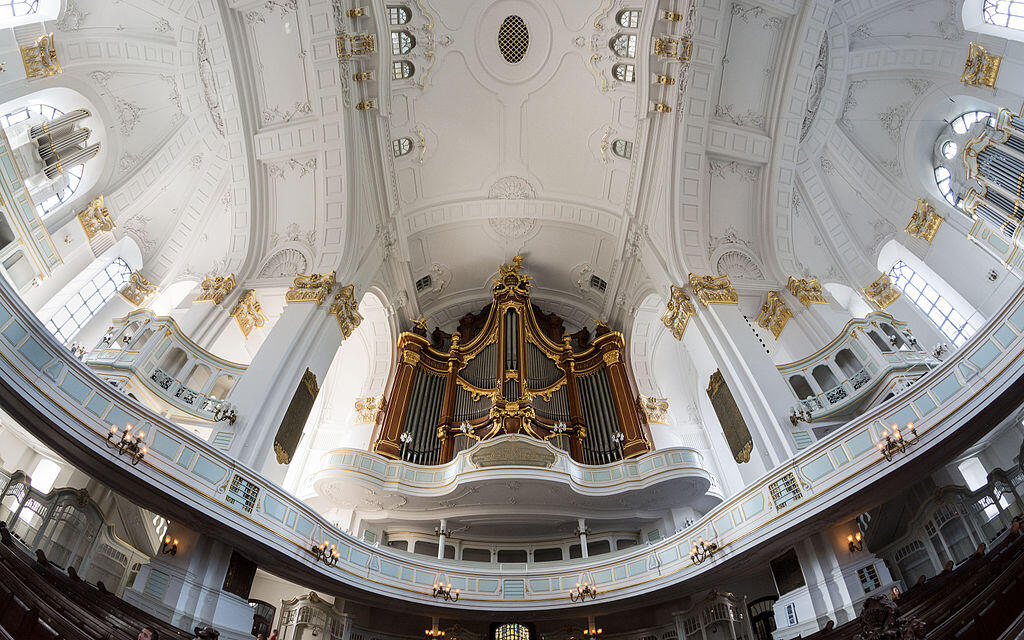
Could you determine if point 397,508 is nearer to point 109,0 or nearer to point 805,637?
point 805,637

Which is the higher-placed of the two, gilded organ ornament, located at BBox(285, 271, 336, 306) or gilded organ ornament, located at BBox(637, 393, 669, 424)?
gilded organ ornament, located at BBox(285, 271, 336, 306)

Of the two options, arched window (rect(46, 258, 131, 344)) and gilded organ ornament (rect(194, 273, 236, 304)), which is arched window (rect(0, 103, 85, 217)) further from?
gilded organ ornament (rect(194, 273, 236, 304))

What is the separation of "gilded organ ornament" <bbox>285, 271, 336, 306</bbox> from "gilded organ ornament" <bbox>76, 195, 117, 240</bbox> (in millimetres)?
5873

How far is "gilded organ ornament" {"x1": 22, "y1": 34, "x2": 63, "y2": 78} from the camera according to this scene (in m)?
12.9

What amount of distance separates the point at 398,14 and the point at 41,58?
903cm

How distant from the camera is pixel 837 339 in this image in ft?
43.1

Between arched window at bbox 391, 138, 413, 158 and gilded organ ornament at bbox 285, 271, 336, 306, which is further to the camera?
arched window at bbox 391, 138, 413, 158

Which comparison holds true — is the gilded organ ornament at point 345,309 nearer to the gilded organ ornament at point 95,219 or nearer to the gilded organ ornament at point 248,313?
the gilded organ ornament at point 248,313

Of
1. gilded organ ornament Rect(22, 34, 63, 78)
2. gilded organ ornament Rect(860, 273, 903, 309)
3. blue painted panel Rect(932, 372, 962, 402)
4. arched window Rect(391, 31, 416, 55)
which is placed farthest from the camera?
arched window Rect(391, 31, 416, 55)

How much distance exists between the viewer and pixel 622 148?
1902 centimetres

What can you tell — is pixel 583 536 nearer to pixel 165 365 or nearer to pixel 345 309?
pixel 345 309

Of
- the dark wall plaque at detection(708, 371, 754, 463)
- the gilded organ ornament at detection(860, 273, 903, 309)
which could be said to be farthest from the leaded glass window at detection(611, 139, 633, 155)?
the dark wall plaque at detection(708, 371, 754, 463)

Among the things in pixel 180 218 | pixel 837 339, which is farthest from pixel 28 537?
pixel 837 339

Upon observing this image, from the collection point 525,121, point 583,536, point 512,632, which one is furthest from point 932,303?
point 512,632
